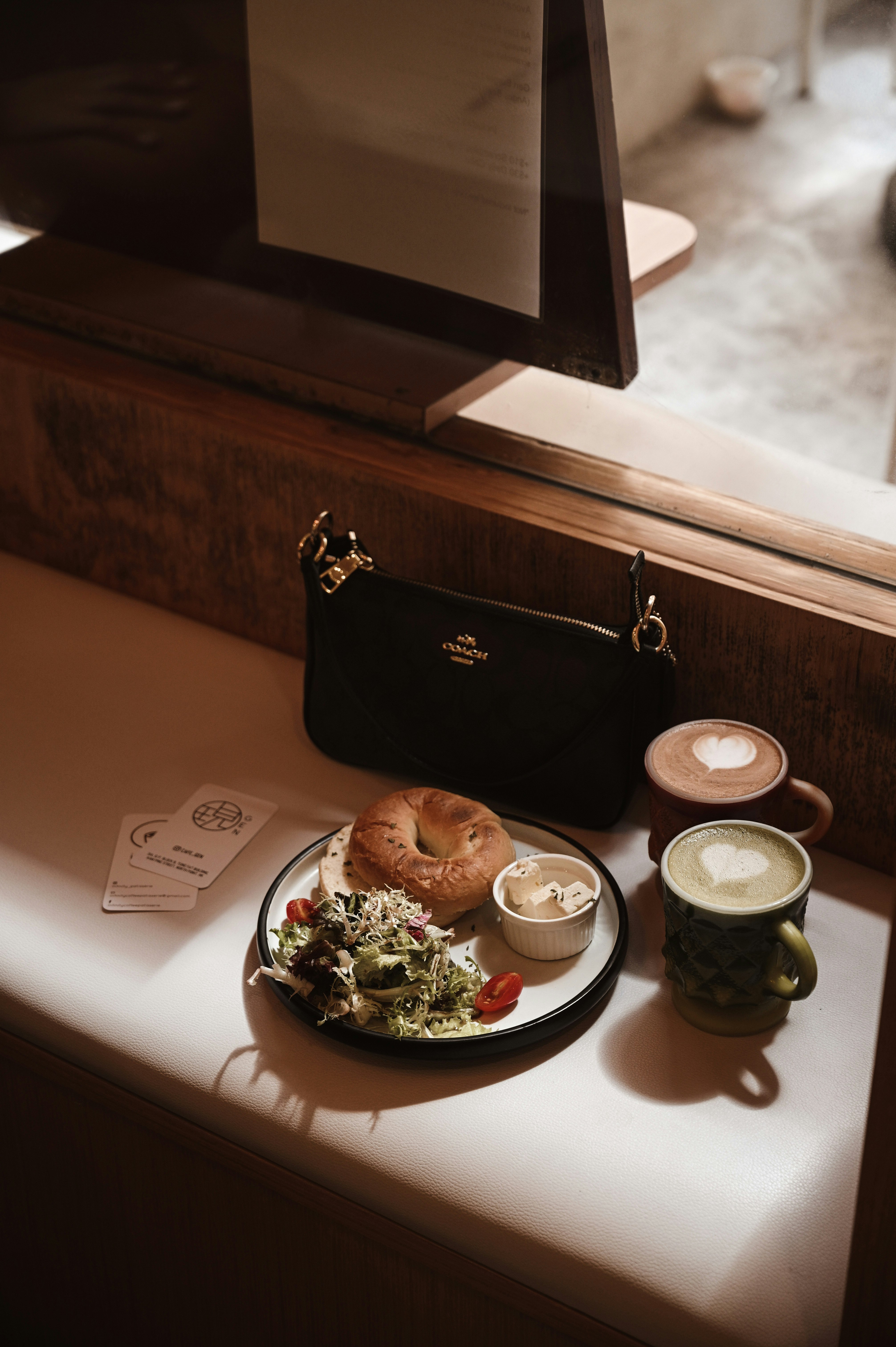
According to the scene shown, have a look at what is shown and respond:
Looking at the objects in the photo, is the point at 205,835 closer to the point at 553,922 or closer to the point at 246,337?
the point at 553,922

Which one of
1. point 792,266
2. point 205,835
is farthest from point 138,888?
point 792,266

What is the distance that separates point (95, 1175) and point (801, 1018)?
539 mm

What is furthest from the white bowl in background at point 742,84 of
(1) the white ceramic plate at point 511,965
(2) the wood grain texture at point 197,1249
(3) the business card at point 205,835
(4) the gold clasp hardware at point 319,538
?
(2) the wood grain texture at point 197,1249

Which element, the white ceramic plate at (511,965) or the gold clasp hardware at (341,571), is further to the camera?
the gold clasp hardware at (341,571)

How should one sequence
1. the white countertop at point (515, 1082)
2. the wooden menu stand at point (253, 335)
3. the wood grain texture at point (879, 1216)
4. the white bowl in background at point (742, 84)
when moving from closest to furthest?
1. the wood grain texture at point (879, 1216)
2. the white countertop at point (515, 1082)
3. the white bowl in background at point (742, 84)
4. the wooden menu stand at point (253, 335)

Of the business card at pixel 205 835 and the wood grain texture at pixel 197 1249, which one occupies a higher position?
the business card at pixel 205 835

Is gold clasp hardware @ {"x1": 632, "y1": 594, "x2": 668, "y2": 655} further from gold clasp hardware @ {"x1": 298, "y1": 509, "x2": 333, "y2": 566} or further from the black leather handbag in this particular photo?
gold clasp hardware @ {"x1": 298, "y1": 509, "x2": 333, "y2": 566}

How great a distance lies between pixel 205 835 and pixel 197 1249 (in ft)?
1.00

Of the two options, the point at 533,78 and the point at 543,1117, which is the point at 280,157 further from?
the point at 543,1117

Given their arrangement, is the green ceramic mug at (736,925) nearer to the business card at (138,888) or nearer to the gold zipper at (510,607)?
the gold zipper at (510,607)

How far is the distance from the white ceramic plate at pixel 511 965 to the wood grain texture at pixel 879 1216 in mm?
231

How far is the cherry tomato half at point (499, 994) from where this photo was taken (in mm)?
788

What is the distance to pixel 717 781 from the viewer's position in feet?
2.74

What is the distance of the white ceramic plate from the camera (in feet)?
2.51
